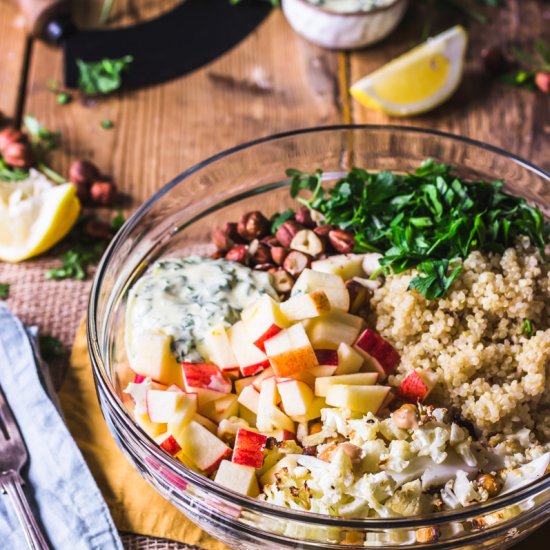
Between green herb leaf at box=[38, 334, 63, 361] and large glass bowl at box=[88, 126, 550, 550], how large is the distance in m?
0.22

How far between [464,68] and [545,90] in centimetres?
29

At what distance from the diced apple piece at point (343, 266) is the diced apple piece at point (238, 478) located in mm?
537

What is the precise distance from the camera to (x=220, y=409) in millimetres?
1776

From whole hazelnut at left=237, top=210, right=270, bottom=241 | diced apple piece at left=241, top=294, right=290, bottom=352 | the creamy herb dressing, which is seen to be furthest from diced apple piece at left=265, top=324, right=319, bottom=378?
the creamy herb dressing

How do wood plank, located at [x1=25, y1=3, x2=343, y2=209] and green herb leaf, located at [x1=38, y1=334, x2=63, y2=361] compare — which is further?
wood plank, located at [x1=25, y1=3, x2=343, y2=209]

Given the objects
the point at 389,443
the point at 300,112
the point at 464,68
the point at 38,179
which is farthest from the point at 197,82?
the point at 389,443

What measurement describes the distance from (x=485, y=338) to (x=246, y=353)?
520 mm

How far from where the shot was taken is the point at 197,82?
290cm

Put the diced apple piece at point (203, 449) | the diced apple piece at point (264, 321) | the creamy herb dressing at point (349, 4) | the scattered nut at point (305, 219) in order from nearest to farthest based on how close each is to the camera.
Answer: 1. the diced apple piece at point (203, 449)
2. the diced apple piece at point (264, 321)
3. the scattered nut at point (305, 219)
4. the creamy herb dressing at point (349, 4)

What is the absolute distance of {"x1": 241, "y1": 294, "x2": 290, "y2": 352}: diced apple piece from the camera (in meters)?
1.78

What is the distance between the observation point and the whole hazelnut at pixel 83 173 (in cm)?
252

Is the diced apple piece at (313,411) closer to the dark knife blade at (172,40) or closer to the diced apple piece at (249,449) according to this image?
the diced apple piece at (249,449)

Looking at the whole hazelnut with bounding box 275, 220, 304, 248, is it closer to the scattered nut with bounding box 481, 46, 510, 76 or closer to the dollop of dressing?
the dollop of dressing

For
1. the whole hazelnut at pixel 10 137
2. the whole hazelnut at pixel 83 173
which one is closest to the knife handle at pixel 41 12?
the whole hazelnut at pixel 10 137
